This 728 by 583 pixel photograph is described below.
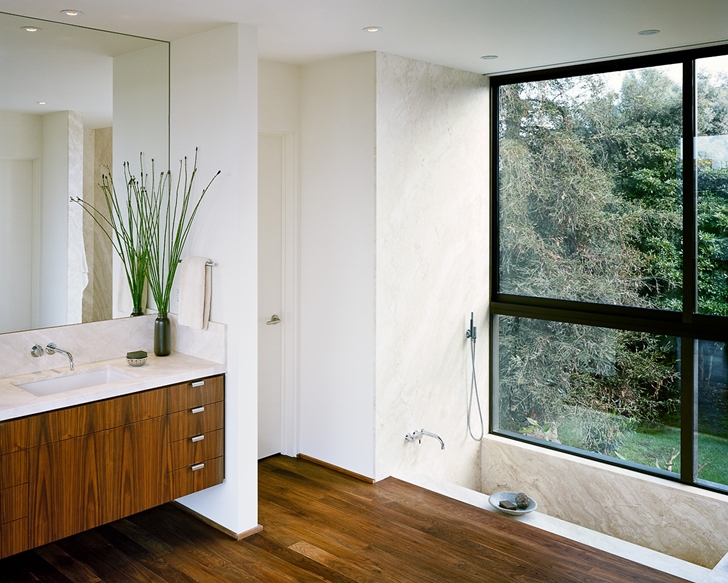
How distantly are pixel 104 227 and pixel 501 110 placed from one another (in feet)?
9.01

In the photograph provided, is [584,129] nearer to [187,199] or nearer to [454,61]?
[454,61]

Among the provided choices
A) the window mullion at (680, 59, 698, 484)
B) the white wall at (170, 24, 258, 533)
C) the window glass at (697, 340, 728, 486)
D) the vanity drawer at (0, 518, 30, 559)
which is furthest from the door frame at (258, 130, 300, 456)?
the window glass at (697, 340, 728, 486)

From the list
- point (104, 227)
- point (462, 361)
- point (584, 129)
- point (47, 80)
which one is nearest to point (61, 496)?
point (104, 227)

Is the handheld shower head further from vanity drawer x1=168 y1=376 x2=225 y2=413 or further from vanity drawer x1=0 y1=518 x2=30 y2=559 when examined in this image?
vanity drawer x1=0 y1=518 x2=30 y2=559

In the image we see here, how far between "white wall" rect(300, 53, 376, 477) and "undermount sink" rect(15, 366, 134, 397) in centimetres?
140

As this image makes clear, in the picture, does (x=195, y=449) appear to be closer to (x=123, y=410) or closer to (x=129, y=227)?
(x=123, y=410)

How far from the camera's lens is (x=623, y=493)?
4.32m

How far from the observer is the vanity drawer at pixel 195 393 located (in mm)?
3322

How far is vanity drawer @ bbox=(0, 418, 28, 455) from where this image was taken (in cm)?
273

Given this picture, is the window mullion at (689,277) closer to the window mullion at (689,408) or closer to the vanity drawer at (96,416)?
the window mullion at (689,408)

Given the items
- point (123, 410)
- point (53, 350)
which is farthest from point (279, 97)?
point (123, 410)

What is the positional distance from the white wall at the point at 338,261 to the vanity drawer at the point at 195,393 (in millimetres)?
1017

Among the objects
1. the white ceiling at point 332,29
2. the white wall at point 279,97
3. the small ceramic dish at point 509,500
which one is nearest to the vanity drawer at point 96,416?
the white ceiling at point 332,29

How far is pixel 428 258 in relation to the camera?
449 centimetres
